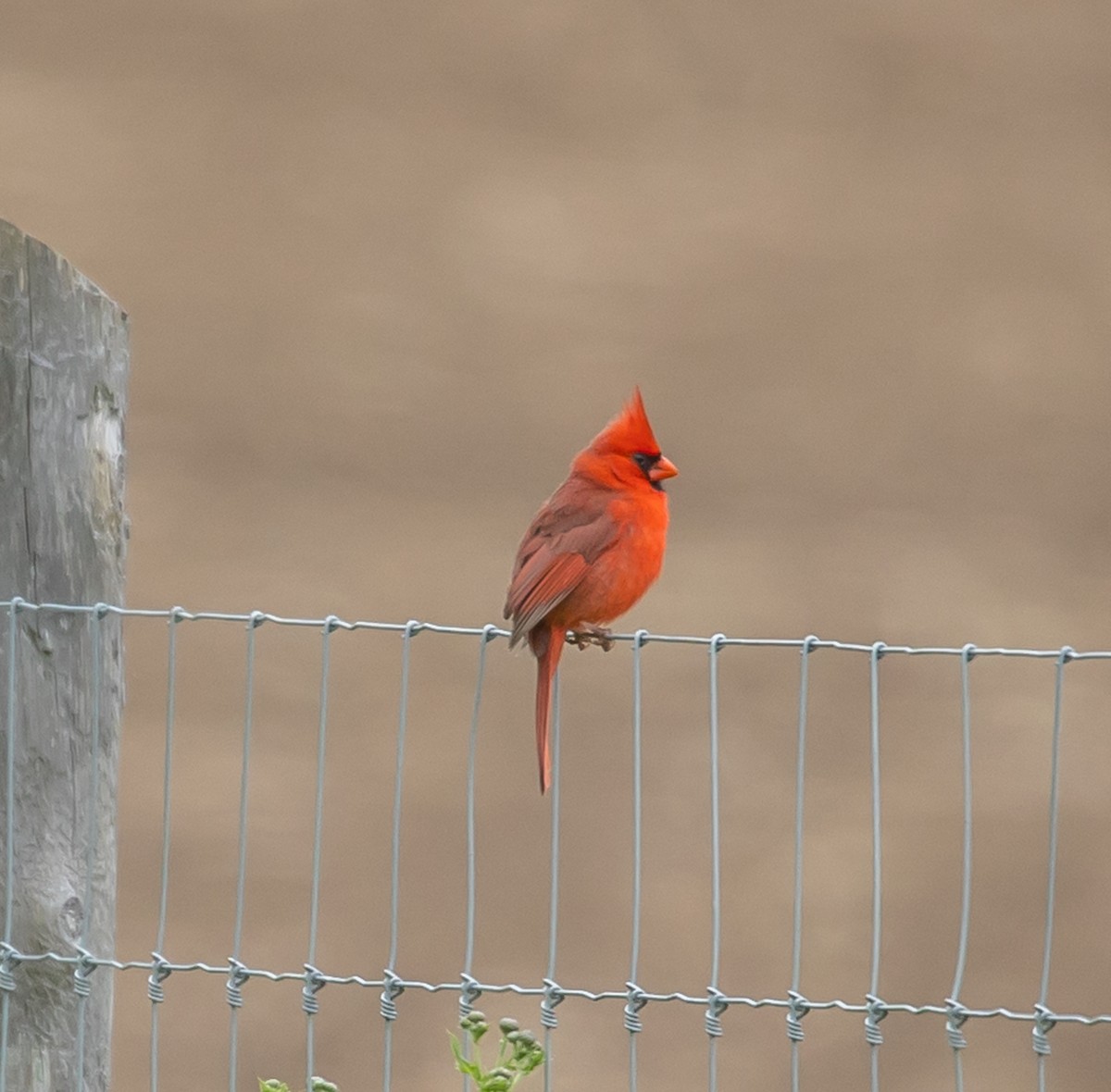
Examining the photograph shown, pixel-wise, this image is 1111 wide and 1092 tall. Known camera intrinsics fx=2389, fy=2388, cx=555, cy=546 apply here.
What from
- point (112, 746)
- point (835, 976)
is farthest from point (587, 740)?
point (112, 746)

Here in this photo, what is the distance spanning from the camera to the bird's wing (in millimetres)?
3604

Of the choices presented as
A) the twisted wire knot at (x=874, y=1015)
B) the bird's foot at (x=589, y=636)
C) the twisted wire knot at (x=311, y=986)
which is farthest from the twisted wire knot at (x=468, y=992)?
the bird's foot at (x=589, y=636)

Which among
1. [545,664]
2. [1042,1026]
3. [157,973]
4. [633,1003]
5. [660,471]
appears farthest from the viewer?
[660,471]

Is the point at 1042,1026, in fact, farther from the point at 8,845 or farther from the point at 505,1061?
the point at 8,845

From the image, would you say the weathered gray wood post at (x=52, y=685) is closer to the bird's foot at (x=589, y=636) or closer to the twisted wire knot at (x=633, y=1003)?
the twisted wire knot at (x=633, y=1003)

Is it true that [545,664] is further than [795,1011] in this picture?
Yes

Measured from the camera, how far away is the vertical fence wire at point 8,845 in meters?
2.77

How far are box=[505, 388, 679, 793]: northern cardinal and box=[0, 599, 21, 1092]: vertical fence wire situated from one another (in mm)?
936

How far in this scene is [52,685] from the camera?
9.20ft

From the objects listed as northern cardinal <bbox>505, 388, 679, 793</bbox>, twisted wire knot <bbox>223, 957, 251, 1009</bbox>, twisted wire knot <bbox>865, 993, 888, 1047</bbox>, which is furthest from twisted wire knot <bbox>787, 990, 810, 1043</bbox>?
northern cardinal <bbox>505, 388, 679, 793</bbox>

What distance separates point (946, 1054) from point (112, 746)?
4699mm

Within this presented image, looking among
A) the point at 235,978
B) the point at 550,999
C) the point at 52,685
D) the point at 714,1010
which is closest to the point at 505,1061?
the point at 550,999

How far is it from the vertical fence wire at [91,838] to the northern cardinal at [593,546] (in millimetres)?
838

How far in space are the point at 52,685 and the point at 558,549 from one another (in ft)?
3.51
